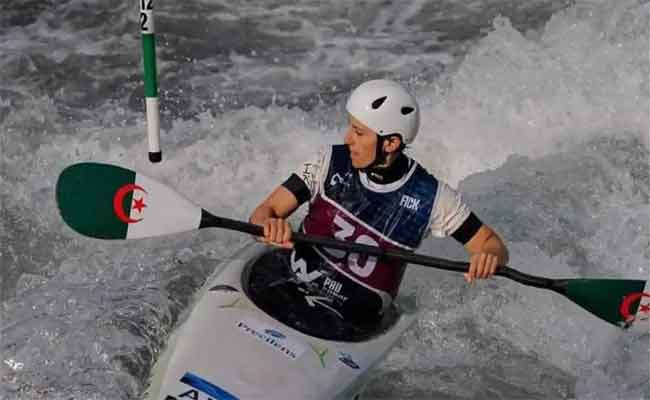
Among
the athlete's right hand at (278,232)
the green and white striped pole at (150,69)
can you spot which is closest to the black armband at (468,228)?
the athlete's right hand at (278,232)

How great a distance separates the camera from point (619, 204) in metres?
5.46

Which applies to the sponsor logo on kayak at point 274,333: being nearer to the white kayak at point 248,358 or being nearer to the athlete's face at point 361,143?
the white kayak at point 248,358

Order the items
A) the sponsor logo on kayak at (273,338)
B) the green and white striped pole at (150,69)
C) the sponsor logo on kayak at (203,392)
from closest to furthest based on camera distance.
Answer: the sponsor logo on kayak at (203,392)
the sponsor logo on kayak at (273,338)
the green and white striped pole at (150,69)

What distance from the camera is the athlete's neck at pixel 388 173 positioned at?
3496 millimetres

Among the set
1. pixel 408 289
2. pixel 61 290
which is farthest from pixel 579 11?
pixel 61 290

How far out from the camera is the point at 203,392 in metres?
2.93

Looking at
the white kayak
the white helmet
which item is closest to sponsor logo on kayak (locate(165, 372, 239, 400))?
the white kayak

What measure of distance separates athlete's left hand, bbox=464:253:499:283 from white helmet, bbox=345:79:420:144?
1.77 ft

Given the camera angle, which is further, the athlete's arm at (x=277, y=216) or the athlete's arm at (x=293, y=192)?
the athlete's arm at (x=293, y=192)

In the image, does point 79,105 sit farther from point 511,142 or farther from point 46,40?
point 511,142

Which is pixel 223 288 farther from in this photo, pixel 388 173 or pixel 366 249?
pixel 388 173

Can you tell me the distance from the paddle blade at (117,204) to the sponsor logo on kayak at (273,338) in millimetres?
498

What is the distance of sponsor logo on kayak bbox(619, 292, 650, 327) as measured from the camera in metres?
3.61

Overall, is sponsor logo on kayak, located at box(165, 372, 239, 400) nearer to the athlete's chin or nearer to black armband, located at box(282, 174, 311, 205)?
black armband, located at box(282, 174, 311, 205)
